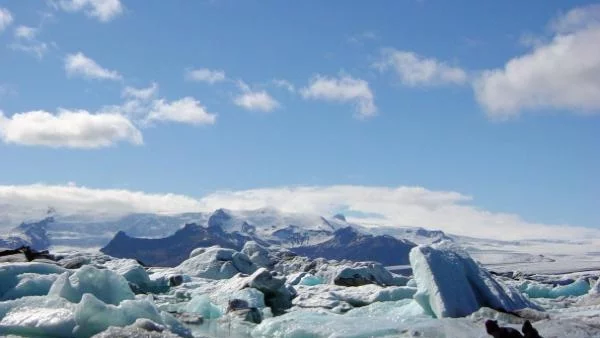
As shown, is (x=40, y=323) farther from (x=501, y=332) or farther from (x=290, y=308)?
(x=290, y=308)

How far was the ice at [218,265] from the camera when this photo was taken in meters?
37.3

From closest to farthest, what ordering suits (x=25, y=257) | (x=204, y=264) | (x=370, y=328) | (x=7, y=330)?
(x=7, y=330), (x=370, y=328), (x=25, y=257), (x=204, y=264)

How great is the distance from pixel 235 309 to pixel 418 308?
5748 millimetres

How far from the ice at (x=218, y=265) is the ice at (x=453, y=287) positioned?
23.0 metres

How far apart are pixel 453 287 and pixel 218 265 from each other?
25.4 meters

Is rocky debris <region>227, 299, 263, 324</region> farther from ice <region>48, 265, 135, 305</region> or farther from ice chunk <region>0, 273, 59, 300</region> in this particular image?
ice chunk <region>0, 273, 59, 300</region>

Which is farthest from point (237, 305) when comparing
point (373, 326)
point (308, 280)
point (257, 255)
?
point (257, 255)

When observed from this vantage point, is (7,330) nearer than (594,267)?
Yes

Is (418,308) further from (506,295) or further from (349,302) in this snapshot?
(349,302)

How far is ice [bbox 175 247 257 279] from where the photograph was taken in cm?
3734

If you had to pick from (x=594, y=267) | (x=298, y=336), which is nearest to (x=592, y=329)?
(x=298, y=336)

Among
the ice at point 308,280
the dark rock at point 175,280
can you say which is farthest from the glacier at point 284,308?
the ice at point 308,280

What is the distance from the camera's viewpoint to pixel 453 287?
14.2 metres

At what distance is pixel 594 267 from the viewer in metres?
155
